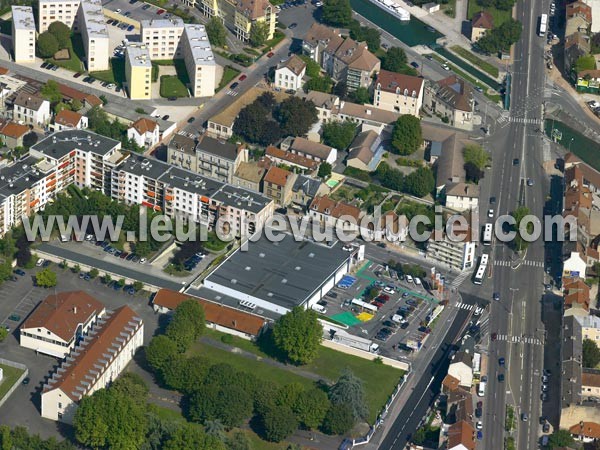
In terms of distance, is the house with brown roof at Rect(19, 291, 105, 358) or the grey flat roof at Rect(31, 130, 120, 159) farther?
the grey flat roof at Rect(31, 130, 120, 159)

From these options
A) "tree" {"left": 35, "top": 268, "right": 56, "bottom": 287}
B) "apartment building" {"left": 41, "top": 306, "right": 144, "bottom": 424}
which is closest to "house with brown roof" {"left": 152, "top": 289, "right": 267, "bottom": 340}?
"apartment building" {"left": 41, "top": 306, "right": 144, "bottom": 424}

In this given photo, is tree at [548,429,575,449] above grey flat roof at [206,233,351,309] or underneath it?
above

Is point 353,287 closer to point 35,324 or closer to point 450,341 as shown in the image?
point 450,341

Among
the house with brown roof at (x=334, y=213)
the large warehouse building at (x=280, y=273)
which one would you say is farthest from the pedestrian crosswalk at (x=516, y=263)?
the house with brown roof at (x=334, y=213)

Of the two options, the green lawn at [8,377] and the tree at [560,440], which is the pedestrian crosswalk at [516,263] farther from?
the green lawn at [8,377]

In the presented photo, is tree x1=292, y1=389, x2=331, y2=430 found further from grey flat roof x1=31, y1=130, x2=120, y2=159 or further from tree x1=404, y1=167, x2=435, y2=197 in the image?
grey flat roof x1=31, y1=130, x2=120, y2=159

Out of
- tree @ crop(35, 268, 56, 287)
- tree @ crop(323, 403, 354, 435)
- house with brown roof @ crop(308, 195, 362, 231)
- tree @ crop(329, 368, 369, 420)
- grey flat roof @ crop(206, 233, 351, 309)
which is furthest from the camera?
house with brown roof @ crop(308, 195, 362, 231)
